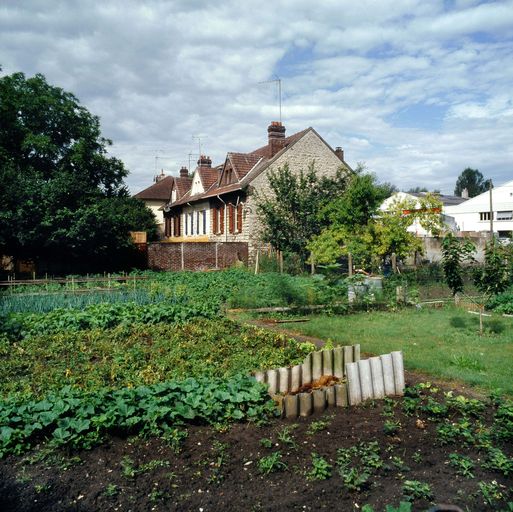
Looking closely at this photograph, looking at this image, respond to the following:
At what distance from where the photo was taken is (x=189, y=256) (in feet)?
A: 87.6

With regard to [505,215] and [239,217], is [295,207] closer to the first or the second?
[239,217]

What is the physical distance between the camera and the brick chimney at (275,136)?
29328 millimetres

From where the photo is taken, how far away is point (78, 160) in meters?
Result: 27.3

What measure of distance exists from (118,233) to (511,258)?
745 inches

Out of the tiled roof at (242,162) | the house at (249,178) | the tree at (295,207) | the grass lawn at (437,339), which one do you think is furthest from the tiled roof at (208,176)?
the grass lawn at (437,339)

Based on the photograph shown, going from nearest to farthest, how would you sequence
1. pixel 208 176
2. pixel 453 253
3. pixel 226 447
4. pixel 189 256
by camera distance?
pixel 226 447 < pixel 453 253 < pixel 189 256 < pixel 208 176

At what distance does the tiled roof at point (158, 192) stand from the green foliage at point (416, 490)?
4539 centimetres

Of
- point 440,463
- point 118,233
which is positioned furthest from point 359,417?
point 118,233

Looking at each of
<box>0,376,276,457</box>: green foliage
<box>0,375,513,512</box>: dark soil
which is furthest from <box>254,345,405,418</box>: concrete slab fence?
<box>0,375,513,512</box>: dark soil

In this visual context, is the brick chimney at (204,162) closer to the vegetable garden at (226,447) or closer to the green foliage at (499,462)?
the vegetable garden at (226,447)

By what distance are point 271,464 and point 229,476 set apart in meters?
0.36

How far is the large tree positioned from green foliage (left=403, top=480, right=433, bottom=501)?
20.1m

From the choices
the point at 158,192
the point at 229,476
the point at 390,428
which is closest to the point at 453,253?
the point at 390,428

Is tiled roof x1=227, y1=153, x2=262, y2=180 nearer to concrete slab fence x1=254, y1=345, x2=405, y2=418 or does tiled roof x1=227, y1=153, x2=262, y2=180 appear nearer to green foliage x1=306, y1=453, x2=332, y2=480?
concrete slab fence x1=254, y1=345, x2=405, y2=418
